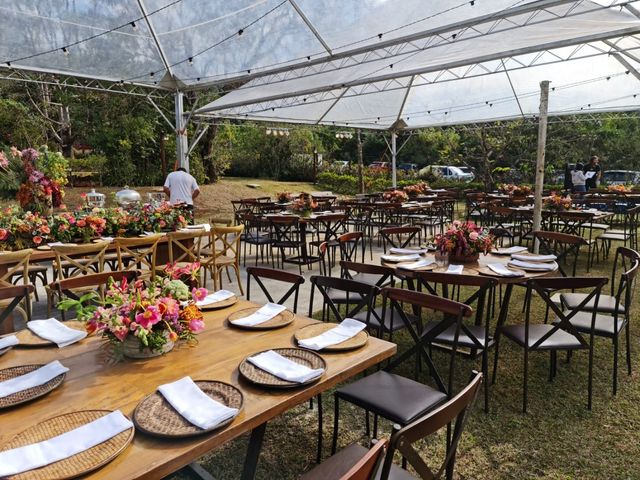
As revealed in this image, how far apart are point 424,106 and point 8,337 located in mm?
13874

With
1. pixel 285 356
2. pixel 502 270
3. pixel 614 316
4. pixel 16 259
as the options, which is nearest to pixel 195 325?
pixel 285 356

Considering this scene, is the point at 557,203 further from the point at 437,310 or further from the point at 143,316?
Answer: the point at 143,316

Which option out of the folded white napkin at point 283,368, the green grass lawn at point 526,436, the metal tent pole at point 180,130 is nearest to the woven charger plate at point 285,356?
the folded white napkin at point 283,368

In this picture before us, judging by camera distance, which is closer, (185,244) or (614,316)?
(614,316)

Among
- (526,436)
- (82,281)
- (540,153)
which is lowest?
(526,436)

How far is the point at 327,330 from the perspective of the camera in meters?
2.28

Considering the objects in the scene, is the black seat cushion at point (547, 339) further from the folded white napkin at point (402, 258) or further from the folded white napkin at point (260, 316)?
the folded white napkin at point (260, 316)

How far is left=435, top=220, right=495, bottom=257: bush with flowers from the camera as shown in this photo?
3.70 metres

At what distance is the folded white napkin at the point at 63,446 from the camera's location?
1.24 meters

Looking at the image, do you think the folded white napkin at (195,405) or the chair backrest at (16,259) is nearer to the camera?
the folded white napkin at (195,405)

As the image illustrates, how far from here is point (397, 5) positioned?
7.32m

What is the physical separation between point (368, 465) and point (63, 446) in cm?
89

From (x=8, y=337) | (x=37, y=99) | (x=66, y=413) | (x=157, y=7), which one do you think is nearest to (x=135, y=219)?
(x=8, y=337)

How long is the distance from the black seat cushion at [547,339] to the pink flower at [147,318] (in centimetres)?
227
